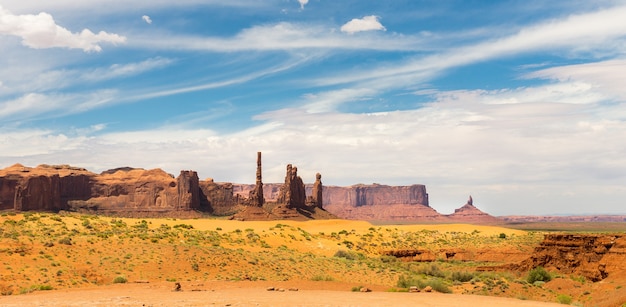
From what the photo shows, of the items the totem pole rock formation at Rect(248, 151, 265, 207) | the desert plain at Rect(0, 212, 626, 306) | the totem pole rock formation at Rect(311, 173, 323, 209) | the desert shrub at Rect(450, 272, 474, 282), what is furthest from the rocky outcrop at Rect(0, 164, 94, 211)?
the desert shrub at Rect(450, 272, 474, 282)

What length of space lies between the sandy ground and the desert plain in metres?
0.04

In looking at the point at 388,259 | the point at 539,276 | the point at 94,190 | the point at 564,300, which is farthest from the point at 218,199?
the point at 564,300

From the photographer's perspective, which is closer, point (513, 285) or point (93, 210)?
point (513, 285)

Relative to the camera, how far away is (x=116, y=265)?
35.1 m

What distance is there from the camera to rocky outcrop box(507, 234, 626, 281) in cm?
3756

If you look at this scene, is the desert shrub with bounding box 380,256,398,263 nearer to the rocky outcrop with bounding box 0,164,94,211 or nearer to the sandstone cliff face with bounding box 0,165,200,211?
the sandstone cliff face with bounding box 0,165,200,211

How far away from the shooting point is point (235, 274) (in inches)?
1415

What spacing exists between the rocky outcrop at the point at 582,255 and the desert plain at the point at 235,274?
121 cm

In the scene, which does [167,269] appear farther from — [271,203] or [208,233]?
[271,203]

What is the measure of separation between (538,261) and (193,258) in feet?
83.5

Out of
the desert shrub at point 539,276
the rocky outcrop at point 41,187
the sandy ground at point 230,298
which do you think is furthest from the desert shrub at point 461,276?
the rocky outcrop at point 41,187

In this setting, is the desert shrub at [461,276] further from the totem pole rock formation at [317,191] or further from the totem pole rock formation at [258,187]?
the totem pole rock formation at [317,191]

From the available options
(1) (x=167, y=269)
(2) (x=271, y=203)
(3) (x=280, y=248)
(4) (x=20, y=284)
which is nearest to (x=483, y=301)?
(1) (x=167, y=269)

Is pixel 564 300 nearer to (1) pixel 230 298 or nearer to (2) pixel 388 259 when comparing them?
(1) pixel 230 298
